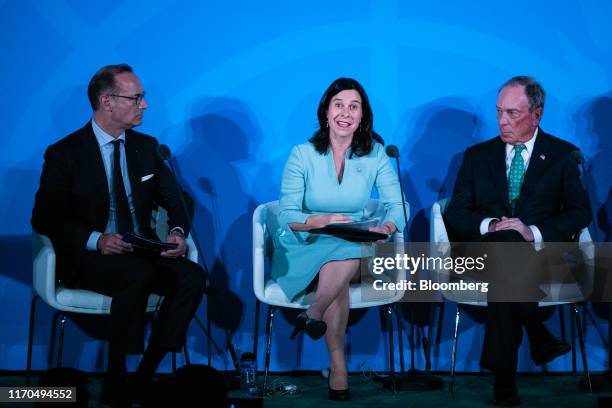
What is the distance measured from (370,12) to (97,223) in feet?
6.35

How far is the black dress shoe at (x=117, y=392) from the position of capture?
425 cm

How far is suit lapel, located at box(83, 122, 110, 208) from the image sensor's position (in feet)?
15.2

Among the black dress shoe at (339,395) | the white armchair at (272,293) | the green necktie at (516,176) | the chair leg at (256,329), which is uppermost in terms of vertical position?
the green necktie at (516,176)

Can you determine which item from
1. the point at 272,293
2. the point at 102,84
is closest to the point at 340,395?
the point at 272,293

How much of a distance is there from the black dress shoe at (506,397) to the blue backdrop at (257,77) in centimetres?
95

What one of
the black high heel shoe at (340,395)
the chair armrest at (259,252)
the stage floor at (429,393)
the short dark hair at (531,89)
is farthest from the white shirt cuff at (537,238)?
the chair armrest at (259,252)

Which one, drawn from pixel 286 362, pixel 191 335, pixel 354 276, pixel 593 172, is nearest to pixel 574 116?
pixel 593 172

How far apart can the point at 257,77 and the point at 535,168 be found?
163cm

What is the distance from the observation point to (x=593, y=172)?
5.26 metres

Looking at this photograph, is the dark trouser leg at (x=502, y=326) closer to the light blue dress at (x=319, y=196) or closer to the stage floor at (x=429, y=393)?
the stage floor at (x=429, y=393)

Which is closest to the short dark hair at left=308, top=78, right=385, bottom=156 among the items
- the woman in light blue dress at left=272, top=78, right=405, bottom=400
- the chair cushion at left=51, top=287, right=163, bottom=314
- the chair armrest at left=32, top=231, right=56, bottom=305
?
the woman in light blue dress at left=272, top=78, right=405, bottom=400

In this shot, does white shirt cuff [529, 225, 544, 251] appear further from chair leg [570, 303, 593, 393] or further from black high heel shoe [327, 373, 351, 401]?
black high heel shoe [327, 373, 351, 401]

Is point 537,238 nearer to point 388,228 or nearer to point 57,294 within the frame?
point 388,228

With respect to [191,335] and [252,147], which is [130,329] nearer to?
[191,335]
